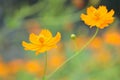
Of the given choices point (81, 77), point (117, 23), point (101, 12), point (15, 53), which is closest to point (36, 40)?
point (101, 12)

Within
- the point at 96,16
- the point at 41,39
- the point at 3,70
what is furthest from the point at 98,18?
the point at 3,70

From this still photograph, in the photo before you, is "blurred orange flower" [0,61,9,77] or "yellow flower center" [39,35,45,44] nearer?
"yellow flower center" [39,35,45,44]

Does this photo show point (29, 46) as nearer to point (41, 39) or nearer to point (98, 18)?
point (41, 39)

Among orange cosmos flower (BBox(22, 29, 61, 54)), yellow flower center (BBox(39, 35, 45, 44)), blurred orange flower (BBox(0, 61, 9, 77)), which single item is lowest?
orange cosmos flower (BBox(22, 29, 61, 54))

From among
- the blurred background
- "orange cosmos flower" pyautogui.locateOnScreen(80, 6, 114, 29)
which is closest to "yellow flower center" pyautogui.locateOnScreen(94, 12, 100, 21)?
"orange cosmos flower" pyautogui.locateOnScreen(80, 6, 114, 29)

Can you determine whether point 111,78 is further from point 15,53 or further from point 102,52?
point 15,53

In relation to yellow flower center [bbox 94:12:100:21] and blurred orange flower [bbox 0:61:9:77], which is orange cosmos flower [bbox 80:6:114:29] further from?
blurred orange flower [bbox 0:61:9:77]

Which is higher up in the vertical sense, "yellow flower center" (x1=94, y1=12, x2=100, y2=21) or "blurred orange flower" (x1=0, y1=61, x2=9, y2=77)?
"blurred orange flower" (x1=0, y1=61, x2=9, y2=77)

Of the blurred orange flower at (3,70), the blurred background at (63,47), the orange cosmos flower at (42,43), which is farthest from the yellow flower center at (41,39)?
the blurred orange flower at (3,70)
